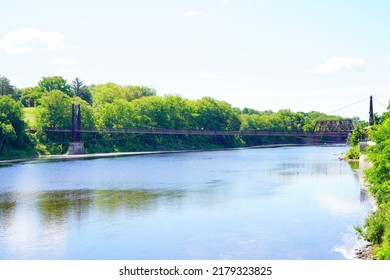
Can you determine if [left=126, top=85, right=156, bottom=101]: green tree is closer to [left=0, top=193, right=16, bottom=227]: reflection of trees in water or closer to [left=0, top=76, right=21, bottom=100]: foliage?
[left=0, top=76, right=21, bottom=100]: foliage

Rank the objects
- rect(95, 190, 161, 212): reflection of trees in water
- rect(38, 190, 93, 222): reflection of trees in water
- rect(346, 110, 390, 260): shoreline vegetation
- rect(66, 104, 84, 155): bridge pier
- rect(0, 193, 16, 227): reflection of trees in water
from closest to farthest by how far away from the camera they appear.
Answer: rect(346, 110, 390, 260): shoreline vegetation
rect(0, 193, 16, 227): reflection of trees in water
rect(38, 190, 93, 222): reflection of trees in water
rect(95, 190, 161, 212): reflection of trees in water
rect(66, 104, 84, 155): bridge pier

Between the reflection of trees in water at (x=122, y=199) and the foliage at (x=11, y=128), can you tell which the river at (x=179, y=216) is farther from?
the foliage at (x=11, y=128)

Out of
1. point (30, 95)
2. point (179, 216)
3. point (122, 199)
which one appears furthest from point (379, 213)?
point (30, 95)

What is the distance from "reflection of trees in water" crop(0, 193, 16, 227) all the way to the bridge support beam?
5036cm

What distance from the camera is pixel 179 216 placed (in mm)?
30453

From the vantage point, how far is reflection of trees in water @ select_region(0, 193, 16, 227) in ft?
94.1

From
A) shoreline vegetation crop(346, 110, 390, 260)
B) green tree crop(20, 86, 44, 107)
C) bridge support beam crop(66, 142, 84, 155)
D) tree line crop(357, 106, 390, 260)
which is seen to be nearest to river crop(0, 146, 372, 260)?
shoreline vegetation crop(346, 110, 390, 260)

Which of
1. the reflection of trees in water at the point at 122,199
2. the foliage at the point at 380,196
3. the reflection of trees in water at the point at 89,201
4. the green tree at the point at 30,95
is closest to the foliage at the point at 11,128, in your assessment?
the reflection of trees in water at the point at 89,201

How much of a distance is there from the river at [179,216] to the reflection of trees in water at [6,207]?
6 cm

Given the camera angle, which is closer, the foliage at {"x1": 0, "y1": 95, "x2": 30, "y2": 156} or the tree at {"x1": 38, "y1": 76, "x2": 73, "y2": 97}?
the foliage at {"x1": 0, "y1": 95, "x2": 30, "y2": 156}

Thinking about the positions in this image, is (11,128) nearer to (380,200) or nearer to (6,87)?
(6,87)

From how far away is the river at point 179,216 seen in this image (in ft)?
74.1
